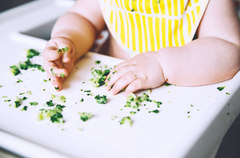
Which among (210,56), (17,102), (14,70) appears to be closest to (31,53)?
(14,70)

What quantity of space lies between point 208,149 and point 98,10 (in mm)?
544

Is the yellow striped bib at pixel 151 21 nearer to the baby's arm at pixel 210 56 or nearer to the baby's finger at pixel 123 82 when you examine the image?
the baby's arm at pixel 210 56

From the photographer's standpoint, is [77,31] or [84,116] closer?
[84,116]

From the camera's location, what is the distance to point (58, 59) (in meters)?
0.55

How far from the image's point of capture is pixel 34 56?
63 cm

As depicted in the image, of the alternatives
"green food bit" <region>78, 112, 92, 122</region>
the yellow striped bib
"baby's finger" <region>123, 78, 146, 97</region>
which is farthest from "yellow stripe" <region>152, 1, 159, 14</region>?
"green food bit" <region>78, 112, 92, 122</region>

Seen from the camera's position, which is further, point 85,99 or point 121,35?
point 121,35

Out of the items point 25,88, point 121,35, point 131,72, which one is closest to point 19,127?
point 25,88

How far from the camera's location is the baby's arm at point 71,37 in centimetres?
53

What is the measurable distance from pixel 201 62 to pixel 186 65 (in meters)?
0.03

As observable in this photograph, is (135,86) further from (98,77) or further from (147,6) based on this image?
(147,6)

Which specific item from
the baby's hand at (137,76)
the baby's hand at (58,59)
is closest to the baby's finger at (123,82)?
the baby's hand at (137,76)

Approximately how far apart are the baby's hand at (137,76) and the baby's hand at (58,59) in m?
0.10

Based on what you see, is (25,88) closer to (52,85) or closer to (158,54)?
(52,85)
